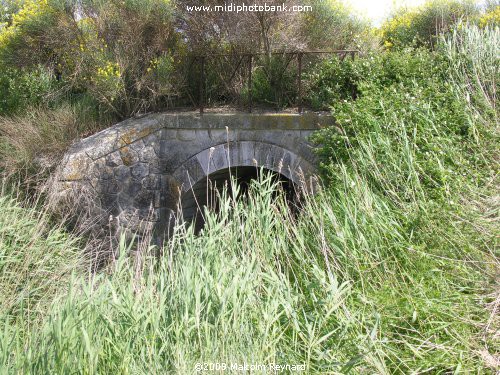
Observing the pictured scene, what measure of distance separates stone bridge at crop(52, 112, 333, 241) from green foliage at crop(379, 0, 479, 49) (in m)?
5.18

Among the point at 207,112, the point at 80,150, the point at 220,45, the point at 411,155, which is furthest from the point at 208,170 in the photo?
the point at 411,155

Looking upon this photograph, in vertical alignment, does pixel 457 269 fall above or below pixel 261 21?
below

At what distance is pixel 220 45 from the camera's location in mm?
9461

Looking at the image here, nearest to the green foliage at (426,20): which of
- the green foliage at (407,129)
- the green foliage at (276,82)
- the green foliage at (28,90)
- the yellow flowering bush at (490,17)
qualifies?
the yellow flowering bush at (490,17)

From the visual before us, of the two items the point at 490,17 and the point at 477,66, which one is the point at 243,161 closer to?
the point at 477,66

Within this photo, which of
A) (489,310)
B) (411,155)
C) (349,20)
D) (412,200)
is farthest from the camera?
(349,20)

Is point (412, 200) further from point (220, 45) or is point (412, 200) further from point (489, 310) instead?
point (220, 45)

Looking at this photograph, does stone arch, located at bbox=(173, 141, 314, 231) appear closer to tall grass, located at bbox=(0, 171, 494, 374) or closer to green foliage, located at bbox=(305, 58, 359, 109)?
green foliage, located at bbox=(305, 58, 359, 109)

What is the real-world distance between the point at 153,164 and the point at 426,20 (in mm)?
6905

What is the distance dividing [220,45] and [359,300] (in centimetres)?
627

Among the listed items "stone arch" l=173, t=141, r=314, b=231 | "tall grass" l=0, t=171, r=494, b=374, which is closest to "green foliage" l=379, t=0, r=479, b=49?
"stone arch" l=173, t=141, r=314, b=231

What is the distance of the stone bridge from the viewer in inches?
314

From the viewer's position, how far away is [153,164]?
8.41 m

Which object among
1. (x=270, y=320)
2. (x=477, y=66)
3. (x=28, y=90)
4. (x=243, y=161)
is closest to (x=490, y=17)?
(x=477, y=66)
